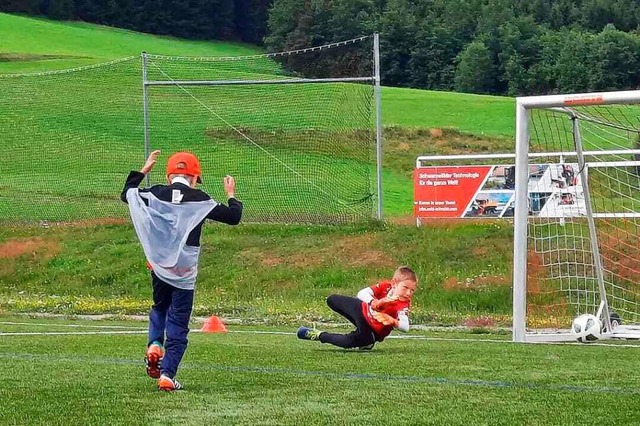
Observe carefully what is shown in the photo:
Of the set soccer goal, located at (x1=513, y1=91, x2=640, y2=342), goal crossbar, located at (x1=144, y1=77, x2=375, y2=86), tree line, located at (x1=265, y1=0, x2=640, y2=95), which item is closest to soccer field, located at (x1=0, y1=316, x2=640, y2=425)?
soccer goal, located at (x1=513, y1=91, x2=640, y2=342)

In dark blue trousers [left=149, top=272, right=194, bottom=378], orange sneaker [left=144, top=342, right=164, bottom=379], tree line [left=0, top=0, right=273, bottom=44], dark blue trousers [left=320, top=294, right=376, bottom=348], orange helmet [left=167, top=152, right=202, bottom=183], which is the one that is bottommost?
dark blue trousers [left=320, top=294, right=376, bottom=348]

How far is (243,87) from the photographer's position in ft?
84.5

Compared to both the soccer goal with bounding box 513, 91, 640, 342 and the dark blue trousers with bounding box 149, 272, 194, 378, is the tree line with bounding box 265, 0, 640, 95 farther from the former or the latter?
the dark blue trousers with bounding box 149, 272, 194, 378

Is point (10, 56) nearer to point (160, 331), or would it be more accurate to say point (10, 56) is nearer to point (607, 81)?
point (607, 81)

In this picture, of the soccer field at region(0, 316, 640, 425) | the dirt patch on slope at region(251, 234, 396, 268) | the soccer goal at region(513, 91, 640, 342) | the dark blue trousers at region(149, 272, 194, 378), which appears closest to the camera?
the soccer field at region(0, 316, 640, 425)

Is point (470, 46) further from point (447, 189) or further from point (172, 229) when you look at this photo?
point (172, 229)

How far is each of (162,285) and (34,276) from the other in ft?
46.7

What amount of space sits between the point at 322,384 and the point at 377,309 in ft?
8.13

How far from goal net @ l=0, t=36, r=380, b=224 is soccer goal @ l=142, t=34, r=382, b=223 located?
27 mm

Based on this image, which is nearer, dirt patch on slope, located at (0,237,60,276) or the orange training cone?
the orange training cone

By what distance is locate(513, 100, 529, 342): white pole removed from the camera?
12562mm

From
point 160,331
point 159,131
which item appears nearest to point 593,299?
point 160,331

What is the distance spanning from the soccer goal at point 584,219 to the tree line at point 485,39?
25.5 meters

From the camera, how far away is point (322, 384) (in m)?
8.17
